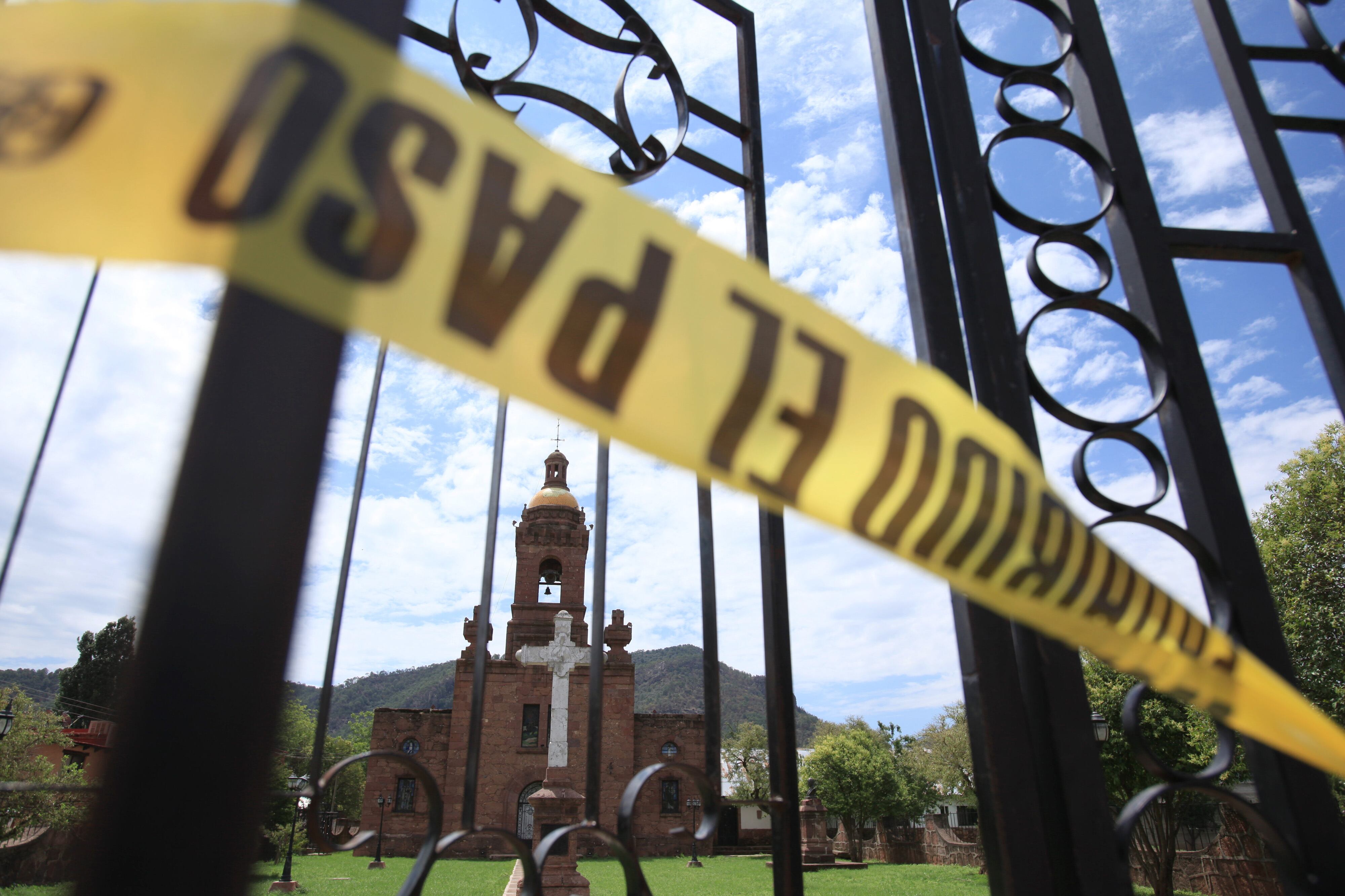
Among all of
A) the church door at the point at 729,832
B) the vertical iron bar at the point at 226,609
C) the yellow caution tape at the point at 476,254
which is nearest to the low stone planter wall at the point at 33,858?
the vertical iron bar at the point at 226,609

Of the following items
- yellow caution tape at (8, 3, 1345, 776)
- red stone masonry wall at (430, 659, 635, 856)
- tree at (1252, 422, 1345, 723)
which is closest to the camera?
yellow caution tape at (8, 3, 1345, 776)

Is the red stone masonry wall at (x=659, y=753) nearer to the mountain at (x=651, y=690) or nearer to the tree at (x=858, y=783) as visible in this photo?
the tree at (x=858, y=783)

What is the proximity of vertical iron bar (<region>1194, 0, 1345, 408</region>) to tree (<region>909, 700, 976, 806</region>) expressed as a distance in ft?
92.8

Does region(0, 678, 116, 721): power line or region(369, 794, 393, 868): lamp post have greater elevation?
region(0, 678, 116, 721): power line

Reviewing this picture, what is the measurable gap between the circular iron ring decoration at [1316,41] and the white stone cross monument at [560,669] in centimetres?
2223

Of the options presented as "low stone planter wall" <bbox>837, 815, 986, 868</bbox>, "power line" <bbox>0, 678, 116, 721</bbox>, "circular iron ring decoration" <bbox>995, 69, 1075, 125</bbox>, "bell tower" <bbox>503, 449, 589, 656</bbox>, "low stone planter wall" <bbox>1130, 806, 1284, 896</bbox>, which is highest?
"bell tower" <bbox>503, 449, 589, 656</bbox>

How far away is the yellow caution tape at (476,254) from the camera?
632 millimetres

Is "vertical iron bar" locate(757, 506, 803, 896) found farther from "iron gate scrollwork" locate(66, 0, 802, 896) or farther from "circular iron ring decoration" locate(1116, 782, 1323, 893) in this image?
"circular iron ring decoration" locate(1116, 782, 1323, 893)

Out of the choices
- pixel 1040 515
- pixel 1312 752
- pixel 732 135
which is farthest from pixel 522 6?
pixel 1312 752

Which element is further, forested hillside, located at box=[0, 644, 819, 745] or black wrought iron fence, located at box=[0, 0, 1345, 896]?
forested hillside, located at box=[0, 644, 819, 745]

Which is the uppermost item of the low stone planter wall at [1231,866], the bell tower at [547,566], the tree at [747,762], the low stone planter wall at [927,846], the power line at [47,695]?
the bell tower at [547,566]

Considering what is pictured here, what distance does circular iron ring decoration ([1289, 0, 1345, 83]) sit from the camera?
2.27m

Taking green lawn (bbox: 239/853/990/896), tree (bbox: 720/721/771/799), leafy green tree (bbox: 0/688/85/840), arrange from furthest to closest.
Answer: tree (bbox: 720/721/771/799)
green lawn (bbox: 239/853/990/896)
leafy green tree (bbox: 0/688/85/840)

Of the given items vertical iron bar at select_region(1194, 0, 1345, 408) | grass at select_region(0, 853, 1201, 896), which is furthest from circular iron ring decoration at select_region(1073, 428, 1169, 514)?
grass at select_region(0, 853, 1201, 896)
